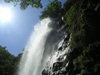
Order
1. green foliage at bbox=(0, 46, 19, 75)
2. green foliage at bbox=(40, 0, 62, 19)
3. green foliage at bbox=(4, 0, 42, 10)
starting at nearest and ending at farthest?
1. green foliage at bbox=(4, 0, 42, 10)
2. green foliage at bbox=(40, 0, 62, 19)
3. green foliage at bbox=(0, 46, 19, 75)

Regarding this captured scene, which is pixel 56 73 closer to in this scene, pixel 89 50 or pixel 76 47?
pixel 76 47

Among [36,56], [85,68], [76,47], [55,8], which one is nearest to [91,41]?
[76,47]

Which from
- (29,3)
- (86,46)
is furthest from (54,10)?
(86,46)

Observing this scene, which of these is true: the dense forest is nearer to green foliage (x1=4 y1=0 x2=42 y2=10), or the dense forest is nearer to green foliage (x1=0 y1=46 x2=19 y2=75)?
green foliage (x1=4 y1=0 x2=42 y2=10)

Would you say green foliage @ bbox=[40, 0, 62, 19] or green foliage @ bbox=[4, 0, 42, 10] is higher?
green foliage @ bbox=[40, 0, 62, 19]

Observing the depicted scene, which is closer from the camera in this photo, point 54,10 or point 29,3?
point 29,3

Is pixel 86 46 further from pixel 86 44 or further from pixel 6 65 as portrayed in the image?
pixel 6 65

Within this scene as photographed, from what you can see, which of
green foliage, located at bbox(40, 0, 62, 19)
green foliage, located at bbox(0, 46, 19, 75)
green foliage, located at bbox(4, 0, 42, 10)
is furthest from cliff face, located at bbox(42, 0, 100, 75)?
green foliage, located at bbox(0, 46, 19, 75)

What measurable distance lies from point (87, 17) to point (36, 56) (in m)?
9.23

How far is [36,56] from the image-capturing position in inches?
611

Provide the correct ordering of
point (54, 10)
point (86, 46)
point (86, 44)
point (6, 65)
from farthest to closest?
1. point (6, 65)
2. point (54, 10)
3. point (86, 44)
4. point (86, 46)

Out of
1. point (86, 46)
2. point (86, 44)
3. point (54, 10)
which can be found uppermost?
point (54, 10)

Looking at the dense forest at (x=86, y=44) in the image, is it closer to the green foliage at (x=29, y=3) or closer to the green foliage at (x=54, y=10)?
the green foliage at (x=29, y=3)

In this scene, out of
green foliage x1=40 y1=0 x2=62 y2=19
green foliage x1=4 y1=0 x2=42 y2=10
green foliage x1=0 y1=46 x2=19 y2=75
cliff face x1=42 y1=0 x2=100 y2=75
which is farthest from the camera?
green foliage x1=0 y1=46 x2=19 y2=75
